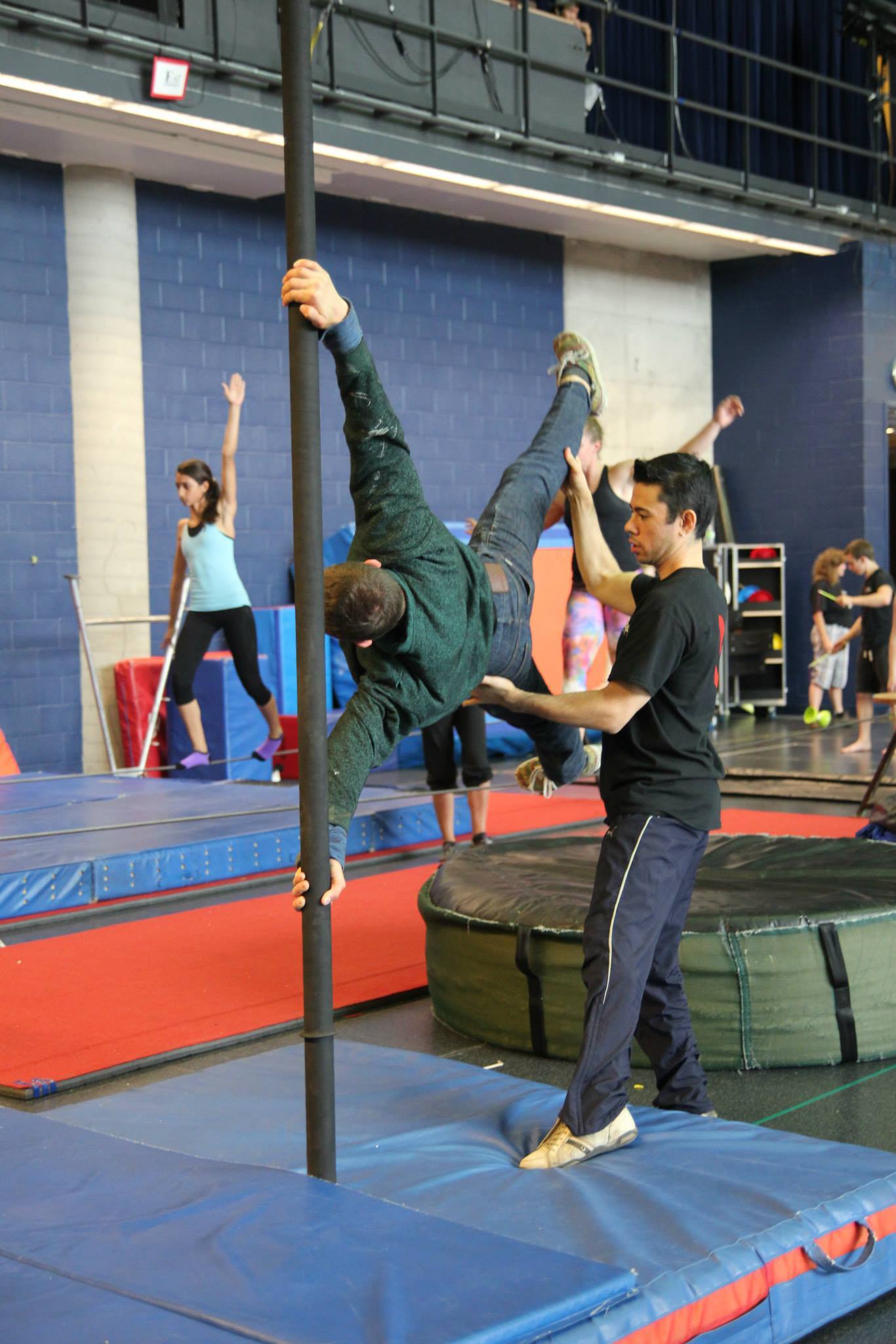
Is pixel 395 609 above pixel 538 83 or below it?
below

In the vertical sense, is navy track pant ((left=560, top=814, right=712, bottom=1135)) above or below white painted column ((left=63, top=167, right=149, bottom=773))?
below

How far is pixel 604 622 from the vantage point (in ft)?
17.8

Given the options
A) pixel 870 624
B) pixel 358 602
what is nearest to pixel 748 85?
pixel 870 624

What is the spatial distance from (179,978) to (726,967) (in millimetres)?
1837

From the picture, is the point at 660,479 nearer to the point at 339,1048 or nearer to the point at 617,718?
the point at 617,718

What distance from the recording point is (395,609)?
268 cm

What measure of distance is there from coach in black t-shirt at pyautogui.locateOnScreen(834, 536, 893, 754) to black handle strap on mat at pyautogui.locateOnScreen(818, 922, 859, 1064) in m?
6.05

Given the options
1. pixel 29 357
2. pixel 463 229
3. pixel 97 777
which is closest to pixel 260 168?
pixel 29 357

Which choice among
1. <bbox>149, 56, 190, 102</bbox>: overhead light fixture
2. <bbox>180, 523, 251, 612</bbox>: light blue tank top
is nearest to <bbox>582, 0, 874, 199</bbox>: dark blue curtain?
<bbox>149, 56, 190, 102</bbox>: overhead light fixture

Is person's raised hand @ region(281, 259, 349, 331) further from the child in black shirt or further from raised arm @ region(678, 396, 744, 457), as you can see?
the child in black shirt

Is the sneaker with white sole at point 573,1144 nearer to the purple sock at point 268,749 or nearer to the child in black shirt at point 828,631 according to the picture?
the purple sock at point 268,749

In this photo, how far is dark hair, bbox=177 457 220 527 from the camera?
22.8ft

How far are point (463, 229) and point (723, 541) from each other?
386 centimetres

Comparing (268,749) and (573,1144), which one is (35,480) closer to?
(268,749)
